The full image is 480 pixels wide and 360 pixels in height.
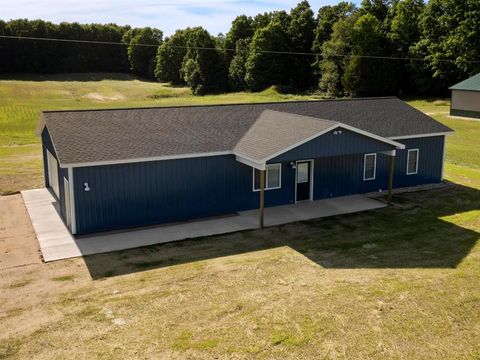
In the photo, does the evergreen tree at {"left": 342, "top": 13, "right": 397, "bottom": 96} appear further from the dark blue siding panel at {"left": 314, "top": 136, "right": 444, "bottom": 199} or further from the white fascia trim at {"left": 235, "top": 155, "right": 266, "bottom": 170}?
the white fascia trim at {"left": 235, "top": 155, "right": 266, "bottom": 170}

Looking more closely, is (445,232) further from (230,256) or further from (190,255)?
(190,255)

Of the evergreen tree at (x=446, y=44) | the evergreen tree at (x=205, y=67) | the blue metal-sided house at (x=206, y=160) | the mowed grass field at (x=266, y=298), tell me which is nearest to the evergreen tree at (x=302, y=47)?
the evergreen tree at (x=205, y=67)

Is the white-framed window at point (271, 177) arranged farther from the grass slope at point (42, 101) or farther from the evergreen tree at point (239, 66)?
the evergreen tree at point (239, 66)

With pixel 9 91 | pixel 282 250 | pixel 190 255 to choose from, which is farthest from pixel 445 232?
pixel 9 91

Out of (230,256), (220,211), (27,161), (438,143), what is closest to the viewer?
(230,256)

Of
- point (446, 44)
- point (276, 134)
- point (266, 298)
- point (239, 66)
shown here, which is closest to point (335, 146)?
point (276, 134)

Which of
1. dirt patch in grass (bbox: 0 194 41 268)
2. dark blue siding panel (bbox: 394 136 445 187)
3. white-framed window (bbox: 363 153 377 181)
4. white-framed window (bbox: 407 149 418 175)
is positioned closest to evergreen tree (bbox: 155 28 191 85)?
dark blue siding panel (bbox: 394 136 445 187)
